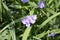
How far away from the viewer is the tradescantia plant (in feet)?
6.50

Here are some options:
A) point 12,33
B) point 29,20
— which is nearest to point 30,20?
point 29,20

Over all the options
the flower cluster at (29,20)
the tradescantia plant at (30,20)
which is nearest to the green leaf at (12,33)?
the tradescantia plant at (30,20)

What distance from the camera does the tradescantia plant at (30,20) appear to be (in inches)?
78.0

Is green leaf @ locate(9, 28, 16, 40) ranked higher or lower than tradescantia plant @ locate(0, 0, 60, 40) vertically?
lower

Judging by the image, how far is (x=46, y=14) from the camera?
2.20 metres

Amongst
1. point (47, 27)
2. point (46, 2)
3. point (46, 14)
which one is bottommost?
point (47, 27)

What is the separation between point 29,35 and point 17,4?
1.45 ft

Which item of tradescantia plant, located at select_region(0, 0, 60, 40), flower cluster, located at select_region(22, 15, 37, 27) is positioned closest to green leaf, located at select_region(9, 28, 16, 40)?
tradescantia plant, located at select_region(0, 0, 60, 40)

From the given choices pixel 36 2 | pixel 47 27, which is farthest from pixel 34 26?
pixel 36 2

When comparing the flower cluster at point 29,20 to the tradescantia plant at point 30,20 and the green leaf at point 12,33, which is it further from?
the green leaf at point 12,33

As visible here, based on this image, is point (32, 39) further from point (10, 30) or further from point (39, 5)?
point (39, 5)

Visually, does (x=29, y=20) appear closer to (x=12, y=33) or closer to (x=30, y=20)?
(x=30, y=20)

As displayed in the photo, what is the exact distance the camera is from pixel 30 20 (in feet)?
6.46

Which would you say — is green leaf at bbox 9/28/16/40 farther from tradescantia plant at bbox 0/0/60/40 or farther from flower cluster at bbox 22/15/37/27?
flower cluster at bbox 22/15/37/27
